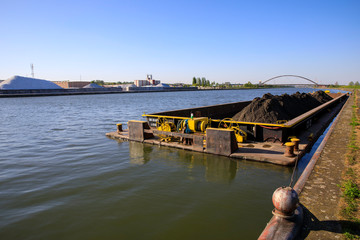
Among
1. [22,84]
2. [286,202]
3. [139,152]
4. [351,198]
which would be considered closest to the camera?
[286,202]

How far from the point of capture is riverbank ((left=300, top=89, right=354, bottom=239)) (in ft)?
12.2

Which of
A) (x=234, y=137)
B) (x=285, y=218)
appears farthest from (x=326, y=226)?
(x=234, y=137)

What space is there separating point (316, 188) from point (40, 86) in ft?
490

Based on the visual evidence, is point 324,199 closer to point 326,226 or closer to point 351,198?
point 351,198

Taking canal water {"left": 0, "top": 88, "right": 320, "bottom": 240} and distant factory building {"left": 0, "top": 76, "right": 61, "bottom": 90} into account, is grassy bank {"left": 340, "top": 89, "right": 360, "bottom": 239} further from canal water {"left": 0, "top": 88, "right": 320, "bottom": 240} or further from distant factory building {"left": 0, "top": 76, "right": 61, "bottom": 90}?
distant factory building {"left": 0, "top": 76, "right": 61, "bottom": 90}

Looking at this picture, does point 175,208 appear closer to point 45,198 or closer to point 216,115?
point 45,198

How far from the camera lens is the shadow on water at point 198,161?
307 inches

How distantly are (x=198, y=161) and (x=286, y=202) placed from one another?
553 centimetres

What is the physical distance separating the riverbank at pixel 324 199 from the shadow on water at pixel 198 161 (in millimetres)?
1481

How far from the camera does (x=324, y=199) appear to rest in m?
4.67

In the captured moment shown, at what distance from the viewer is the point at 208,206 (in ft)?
18.7

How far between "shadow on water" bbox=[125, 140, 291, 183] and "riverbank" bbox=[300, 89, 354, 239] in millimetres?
1481

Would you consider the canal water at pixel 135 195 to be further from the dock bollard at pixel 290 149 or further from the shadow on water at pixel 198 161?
the dock bollard at pixel 290 149

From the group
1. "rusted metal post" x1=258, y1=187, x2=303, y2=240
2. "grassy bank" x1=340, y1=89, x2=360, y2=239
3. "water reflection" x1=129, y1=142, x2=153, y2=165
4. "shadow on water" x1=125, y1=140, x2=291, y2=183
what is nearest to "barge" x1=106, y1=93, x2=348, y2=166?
"shadow on water" x1=125, y1=140, x2=291, y2=183
